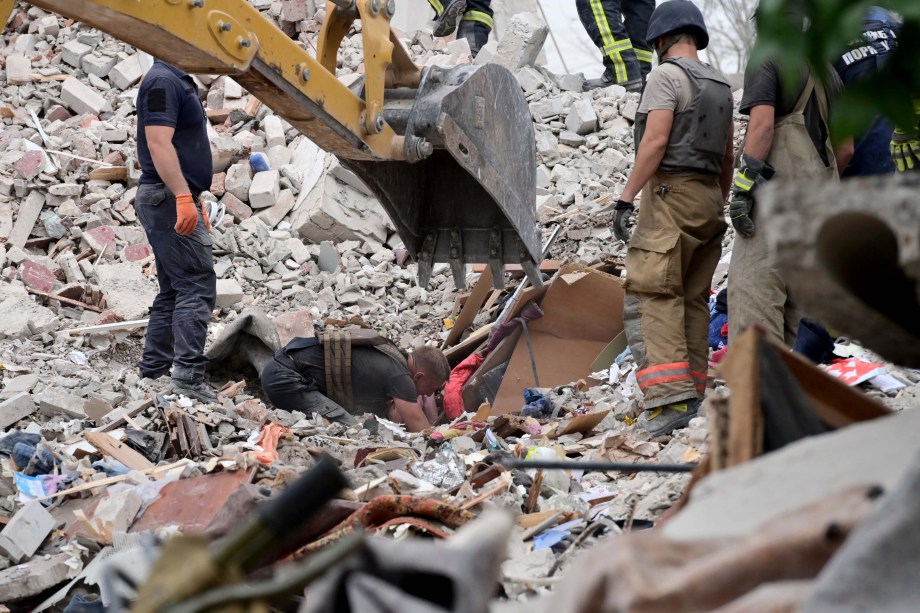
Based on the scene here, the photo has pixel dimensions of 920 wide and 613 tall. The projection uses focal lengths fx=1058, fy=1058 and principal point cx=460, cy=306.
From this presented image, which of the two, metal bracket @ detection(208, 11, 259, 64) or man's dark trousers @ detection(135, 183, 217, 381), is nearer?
metal bracket @ detection(208, 11, 259, 64)

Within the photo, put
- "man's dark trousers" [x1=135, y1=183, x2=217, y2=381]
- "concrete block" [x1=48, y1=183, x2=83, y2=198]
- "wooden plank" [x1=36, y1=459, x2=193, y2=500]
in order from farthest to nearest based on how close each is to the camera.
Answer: "concrete block" [x1=48, y1=183, x2=83, y2=198]
"man's dark trousers" [x1=135, y1=183, x2=217, y2=381]
"wooden plank" [x1=36, y1=459, x2=193, y2=500]

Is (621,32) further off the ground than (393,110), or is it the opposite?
(621,32)

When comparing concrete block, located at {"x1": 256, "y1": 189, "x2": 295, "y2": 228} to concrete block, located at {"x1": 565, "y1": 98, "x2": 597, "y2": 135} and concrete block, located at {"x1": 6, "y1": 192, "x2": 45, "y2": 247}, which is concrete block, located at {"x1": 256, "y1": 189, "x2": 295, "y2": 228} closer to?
concrete block, located at {"x1": 6, "y1": 192, "x2": 45, "y2": 247}

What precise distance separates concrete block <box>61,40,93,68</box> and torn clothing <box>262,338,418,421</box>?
695 cm

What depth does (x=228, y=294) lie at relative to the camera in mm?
8641

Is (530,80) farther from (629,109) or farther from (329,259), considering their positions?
(329,259)

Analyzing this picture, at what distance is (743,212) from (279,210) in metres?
5.95

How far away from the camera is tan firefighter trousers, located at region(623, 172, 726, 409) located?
5.18 m

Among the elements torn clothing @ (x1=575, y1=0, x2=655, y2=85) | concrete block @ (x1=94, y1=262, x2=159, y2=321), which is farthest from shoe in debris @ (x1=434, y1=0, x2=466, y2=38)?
concrete block @ (x1=94, y1=262, x2=159, y2=321)

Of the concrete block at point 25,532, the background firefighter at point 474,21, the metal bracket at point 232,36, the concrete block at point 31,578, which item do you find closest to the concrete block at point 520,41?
the background firefighter at point 474,21

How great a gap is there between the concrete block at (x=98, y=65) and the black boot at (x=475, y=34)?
158 inches

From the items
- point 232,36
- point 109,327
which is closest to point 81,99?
point 109,327

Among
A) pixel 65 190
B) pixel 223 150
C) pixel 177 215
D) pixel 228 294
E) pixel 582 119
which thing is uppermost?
pixel 582 119

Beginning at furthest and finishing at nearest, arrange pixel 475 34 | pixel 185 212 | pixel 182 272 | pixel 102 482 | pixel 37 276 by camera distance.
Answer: pixel 475 34
pixel 37 276
pixel 182 272
pixel 185 212
pixel 102 482
